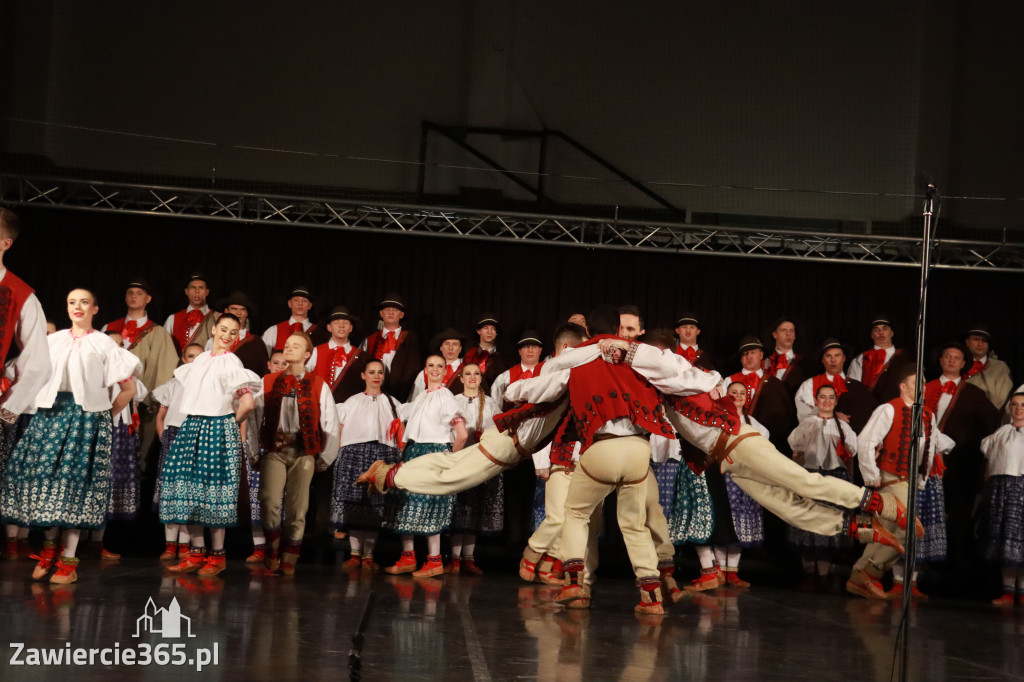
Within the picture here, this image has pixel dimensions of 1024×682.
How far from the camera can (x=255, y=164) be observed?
28.2 feet

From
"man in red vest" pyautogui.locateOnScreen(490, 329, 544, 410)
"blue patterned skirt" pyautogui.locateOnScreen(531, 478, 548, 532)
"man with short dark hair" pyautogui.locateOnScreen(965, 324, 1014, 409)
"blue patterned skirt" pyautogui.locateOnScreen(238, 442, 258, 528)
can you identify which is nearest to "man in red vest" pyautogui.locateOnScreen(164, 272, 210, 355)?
"blue patterned skirt" pyautogui.locateOnScreen(238, 442, 258, 528)

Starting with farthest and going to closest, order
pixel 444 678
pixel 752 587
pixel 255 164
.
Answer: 1. pixel 255 164
2. pixel 752 587
3. pixel 444 678

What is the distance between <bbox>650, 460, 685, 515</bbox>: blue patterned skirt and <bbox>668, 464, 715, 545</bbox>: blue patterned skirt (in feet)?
0.07

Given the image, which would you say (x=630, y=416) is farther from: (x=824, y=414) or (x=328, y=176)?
(x=328, y=176)

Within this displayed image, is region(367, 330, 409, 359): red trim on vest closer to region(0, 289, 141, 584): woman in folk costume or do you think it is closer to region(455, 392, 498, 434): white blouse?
region(455, 392, 498, 434): white blouse

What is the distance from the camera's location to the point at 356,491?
6.69m

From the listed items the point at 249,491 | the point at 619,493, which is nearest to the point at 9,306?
the point at 249,491

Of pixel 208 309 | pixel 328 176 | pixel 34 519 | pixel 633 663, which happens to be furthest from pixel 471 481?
pixel 328 176

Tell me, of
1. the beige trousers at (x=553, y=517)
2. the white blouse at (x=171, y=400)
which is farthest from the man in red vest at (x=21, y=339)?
the beige trousers at (x=553, y=517)

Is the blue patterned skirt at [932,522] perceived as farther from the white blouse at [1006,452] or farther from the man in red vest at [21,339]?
the man in red vest at [21,339]

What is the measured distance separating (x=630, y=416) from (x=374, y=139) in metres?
4.84

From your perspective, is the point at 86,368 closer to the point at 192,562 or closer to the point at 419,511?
the point at 192,562

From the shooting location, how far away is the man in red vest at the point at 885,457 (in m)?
6.31

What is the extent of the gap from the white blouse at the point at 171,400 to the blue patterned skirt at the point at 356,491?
3.63ft
